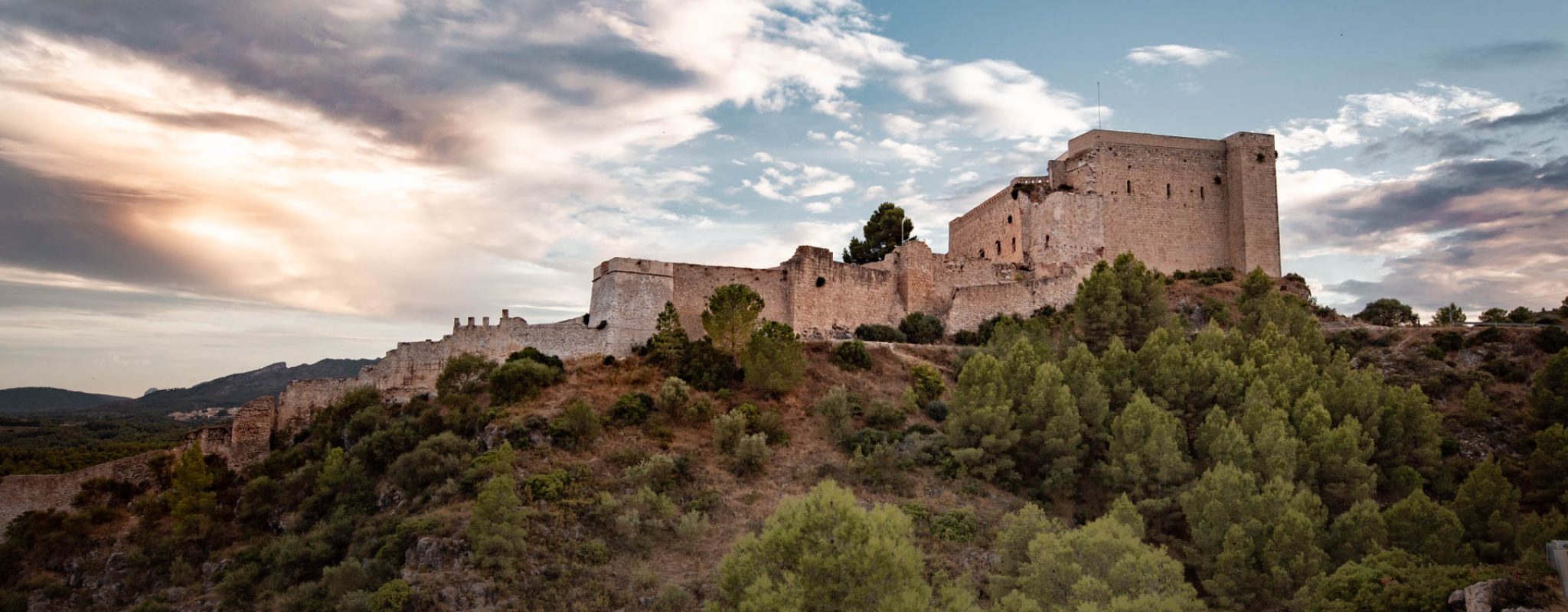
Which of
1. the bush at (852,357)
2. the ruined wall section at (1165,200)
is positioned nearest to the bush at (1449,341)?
the ruined wall section at (1165,200)

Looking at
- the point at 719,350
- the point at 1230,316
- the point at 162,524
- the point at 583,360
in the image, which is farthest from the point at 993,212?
the point at 162,524

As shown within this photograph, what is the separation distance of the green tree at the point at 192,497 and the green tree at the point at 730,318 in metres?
16.5

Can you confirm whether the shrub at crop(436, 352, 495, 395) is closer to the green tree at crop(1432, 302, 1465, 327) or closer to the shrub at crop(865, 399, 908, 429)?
the shrub at crop(865, 399, 908, 429)

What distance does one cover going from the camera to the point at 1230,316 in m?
39.0

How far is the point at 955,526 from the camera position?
24406 mm

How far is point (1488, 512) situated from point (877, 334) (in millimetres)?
19230

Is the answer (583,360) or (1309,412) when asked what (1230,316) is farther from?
(583,360)

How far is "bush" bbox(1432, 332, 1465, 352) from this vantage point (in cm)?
3738

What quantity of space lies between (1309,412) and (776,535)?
17.2m

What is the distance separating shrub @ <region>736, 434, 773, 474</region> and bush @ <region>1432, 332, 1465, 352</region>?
2707 centimetres

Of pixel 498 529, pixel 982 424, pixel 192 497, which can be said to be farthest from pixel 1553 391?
pixel 192 497

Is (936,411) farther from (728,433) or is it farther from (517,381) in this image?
(517,381)

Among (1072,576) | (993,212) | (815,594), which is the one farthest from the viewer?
(993,212)

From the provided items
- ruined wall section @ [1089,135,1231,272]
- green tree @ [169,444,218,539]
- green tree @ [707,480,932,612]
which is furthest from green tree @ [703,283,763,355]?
ruined wall section @ [1089,135,1231,272]
